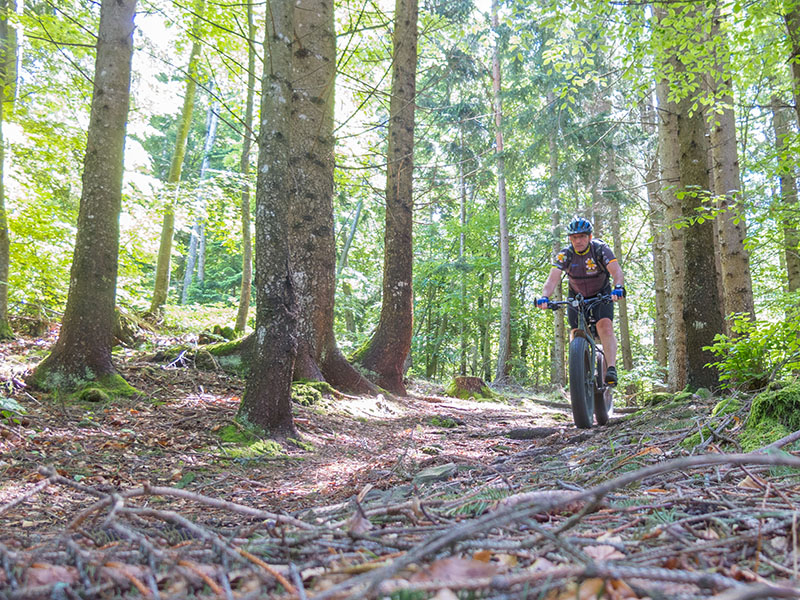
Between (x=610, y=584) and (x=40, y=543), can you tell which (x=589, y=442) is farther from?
(x=40, y=543)

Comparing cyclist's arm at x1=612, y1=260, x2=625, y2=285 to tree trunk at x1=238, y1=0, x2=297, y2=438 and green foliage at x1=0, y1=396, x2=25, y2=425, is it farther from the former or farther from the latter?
green foliage at x1=0, y1=396, x2=25, y2=425

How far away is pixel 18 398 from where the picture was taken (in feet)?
16.6

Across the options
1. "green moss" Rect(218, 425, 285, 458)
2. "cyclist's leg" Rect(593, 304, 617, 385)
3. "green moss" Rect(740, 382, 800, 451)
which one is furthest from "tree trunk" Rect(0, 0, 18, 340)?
"green moss" Rect(740, 382, 800, 451)

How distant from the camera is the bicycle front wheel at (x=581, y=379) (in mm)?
5203

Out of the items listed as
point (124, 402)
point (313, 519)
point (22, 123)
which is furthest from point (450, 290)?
point (313, 519)

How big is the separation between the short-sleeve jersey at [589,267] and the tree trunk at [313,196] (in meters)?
3.42

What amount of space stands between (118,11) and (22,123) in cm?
485

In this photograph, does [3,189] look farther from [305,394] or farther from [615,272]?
[615,272]

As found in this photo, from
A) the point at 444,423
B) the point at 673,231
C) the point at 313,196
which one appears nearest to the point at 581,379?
the point at 444,423

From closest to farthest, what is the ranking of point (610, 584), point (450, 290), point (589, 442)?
point (610, 584) < point (589, 442) < point (450, 290)

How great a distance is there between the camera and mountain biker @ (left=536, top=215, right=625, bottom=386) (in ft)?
18.4

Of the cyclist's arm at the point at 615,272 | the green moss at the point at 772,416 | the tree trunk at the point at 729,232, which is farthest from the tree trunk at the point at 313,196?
the tree trunk at the point at 729,232

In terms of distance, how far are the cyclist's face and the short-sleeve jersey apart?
68 mm

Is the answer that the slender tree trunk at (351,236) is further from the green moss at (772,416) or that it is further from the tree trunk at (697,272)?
the green moss at (772,416)
